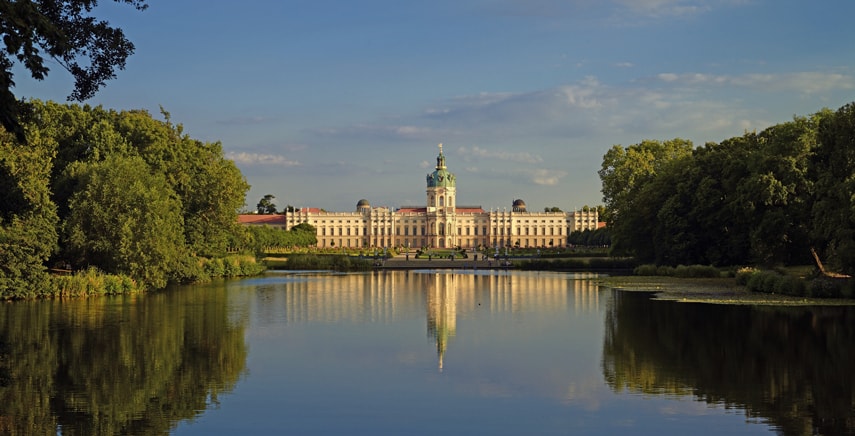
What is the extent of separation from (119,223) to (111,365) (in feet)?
56.9

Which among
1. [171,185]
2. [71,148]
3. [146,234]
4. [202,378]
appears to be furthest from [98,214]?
[202,378]

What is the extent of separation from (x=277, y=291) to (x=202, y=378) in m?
20.8

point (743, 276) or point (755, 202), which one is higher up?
point (755, 202)

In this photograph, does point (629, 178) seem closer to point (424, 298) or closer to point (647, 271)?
point (647, 271)

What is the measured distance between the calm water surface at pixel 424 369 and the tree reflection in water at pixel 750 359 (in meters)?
0.05

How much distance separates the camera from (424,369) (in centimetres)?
1630

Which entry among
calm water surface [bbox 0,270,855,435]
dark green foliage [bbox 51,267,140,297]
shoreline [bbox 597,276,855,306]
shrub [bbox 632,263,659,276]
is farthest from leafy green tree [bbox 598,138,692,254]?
dark green foliage [bbox 51,267,140,297]

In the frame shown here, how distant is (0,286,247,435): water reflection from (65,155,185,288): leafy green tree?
5655 mm

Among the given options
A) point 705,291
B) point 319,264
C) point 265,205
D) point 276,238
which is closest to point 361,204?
point 265,205

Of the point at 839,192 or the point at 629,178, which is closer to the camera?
the point at 839,192

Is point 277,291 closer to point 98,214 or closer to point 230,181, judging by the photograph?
point 98,214

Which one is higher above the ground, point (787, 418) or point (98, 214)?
point (98, 214)

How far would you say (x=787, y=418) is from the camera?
11922 millimetres

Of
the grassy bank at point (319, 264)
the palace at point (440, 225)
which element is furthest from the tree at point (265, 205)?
the grassy bank at point (319, 264)
